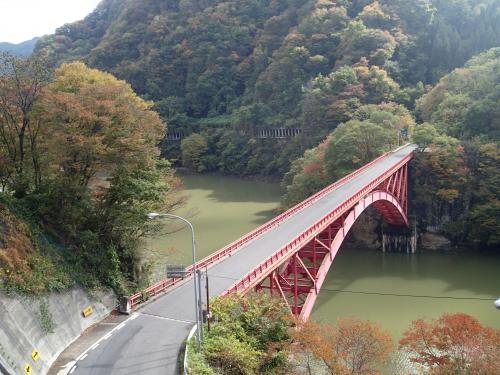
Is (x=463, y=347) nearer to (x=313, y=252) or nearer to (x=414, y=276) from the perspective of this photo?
(x=313, y=252)

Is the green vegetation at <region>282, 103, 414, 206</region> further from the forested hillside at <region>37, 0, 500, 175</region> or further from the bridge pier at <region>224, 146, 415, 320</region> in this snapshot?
the forested hillside at <region>37, 0, 500, 175</region>

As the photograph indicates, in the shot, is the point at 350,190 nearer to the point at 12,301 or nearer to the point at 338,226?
the point at 338,226

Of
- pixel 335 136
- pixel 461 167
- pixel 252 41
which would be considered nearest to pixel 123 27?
pixel 252 41

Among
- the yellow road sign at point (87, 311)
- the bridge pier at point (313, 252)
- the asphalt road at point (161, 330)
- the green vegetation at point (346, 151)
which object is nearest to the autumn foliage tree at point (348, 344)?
the bridge pier at point (313, 252)

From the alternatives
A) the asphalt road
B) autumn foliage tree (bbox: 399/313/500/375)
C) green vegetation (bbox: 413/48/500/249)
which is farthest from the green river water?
autumn foliage tree (bbox: 399/313/500/375)

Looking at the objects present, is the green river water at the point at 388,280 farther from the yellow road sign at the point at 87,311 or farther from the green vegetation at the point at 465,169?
the yellow road sign at the point at 87,311

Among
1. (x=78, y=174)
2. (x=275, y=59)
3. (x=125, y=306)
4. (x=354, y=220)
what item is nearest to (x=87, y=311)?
(x=125, y=306)
